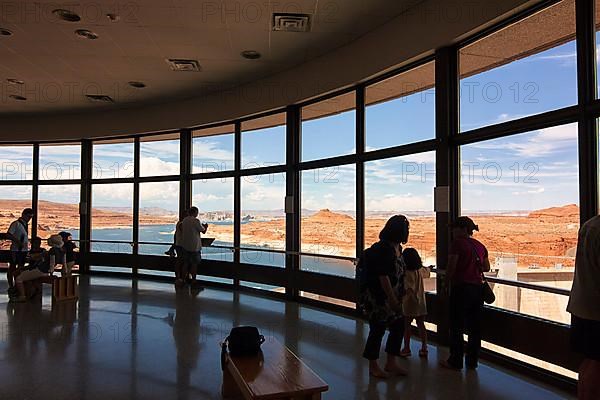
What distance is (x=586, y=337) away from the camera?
8.21 feet

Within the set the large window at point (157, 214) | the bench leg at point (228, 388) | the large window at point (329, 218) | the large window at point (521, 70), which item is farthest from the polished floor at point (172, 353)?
the large window at point (157, 214)

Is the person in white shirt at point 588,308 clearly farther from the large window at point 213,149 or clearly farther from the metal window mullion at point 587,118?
the large window at point 213,149

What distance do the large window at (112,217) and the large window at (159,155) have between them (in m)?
0.65

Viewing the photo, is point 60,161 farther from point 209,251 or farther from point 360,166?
point 360,166

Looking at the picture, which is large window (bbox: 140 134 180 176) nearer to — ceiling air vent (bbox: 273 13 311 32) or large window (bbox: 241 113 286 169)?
large window (bbox: 241 113 286 169)

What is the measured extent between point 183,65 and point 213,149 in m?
2.34

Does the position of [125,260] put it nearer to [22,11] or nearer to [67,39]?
[67,39]

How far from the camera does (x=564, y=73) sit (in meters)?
3.66

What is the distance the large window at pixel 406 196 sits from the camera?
5.13 m

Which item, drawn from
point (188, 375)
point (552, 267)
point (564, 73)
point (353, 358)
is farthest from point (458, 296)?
point (188, 375)

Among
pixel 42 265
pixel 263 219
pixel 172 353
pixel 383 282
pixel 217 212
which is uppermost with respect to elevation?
pixel 217 212

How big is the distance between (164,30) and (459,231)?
162 inches

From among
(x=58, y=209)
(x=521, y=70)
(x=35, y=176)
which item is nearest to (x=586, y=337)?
(x=521, y=70)

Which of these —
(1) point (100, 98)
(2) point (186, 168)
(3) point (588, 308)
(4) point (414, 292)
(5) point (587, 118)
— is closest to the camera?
(3) point (588, 308)
